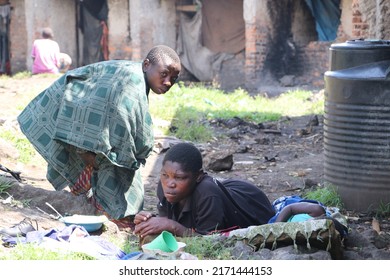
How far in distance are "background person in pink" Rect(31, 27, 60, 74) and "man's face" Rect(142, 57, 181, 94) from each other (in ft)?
32.0

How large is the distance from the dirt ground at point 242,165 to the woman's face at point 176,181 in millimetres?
835

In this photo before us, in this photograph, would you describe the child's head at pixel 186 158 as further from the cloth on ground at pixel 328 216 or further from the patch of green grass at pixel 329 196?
the patch of green grass at pixel 329 196

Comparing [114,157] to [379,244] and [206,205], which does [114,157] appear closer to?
[206,205]

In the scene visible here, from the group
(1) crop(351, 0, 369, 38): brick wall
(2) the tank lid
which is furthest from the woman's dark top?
(1) crop(351, 0, 369, 38): brick wall

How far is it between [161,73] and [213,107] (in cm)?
766

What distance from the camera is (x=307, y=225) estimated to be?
400 centimetres

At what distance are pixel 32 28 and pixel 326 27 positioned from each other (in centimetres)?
701

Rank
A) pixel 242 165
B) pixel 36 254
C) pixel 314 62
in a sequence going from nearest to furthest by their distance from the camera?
pixel 36 254 < pixel 242 165 < pixel 314 62

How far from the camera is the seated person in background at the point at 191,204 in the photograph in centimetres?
455

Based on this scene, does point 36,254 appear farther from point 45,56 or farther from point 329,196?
point 45,56

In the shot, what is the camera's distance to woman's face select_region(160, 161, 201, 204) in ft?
15.1

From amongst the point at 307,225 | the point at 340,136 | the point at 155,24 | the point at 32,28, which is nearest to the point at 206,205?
the point at 307,225

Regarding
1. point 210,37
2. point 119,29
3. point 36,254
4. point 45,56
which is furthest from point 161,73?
point 119,29

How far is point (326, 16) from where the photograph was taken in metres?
Result: 16.3
